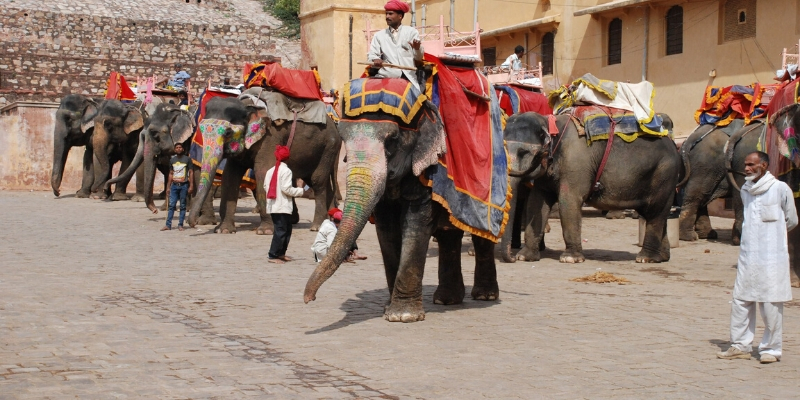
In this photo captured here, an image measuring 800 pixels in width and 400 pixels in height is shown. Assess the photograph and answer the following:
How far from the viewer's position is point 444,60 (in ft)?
32.8

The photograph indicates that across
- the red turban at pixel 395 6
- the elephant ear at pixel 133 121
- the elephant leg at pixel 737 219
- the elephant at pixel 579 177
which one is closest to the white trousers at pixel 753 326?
the red turban at pixel 395 6

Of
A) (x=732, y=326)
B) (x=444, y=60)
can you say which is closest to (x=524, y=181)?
(x=444, y=60)

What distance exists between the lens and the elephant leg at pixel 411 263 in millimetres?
9164

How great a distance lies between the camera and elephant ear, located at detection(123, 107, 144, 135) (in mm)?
26094

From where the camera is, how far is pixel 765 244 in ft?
26.1

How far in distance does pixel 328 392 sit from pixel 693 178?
13.2 meters

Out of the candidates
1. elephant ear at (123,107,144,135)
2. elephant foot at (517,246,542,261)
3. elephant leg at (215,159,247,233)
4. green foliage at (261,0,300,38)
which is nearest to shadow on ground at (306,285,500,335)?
elephant foot at (517,246,542,261)

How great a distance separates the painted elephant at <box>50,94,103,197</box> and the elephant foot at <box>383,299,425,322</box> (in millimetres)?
18358

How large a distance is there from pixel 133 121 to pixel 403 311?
1818 centimetres

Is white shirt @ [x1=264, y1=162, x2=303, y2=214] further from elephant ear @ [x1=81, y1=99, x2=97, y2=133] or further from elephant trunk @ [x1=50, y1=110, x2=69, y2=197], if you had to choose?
elephant ear @ [x1=81, y1=99, x2=97, y2=133]

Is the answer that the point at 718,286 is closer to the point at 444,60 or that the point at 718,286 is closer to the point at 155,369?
the point at 444,60

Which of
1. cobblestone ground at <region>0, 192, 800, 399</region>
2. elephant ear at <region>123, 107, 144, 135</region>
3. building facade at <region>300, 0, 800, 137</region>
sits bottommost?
cobblestone ground at <region>0, 192, 800, 399</region>

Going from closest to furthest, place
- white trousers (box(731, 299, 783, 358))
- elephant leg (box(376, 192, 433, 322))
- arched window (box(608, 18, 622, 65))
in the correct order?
white trousers (box(731, 299, 783, 358))
elephant leg (box(376, 192, 433, 322))
arched window (box(608, 18, 622, 65))

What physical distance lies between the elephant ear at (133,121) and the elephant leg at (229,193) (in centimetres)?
841
